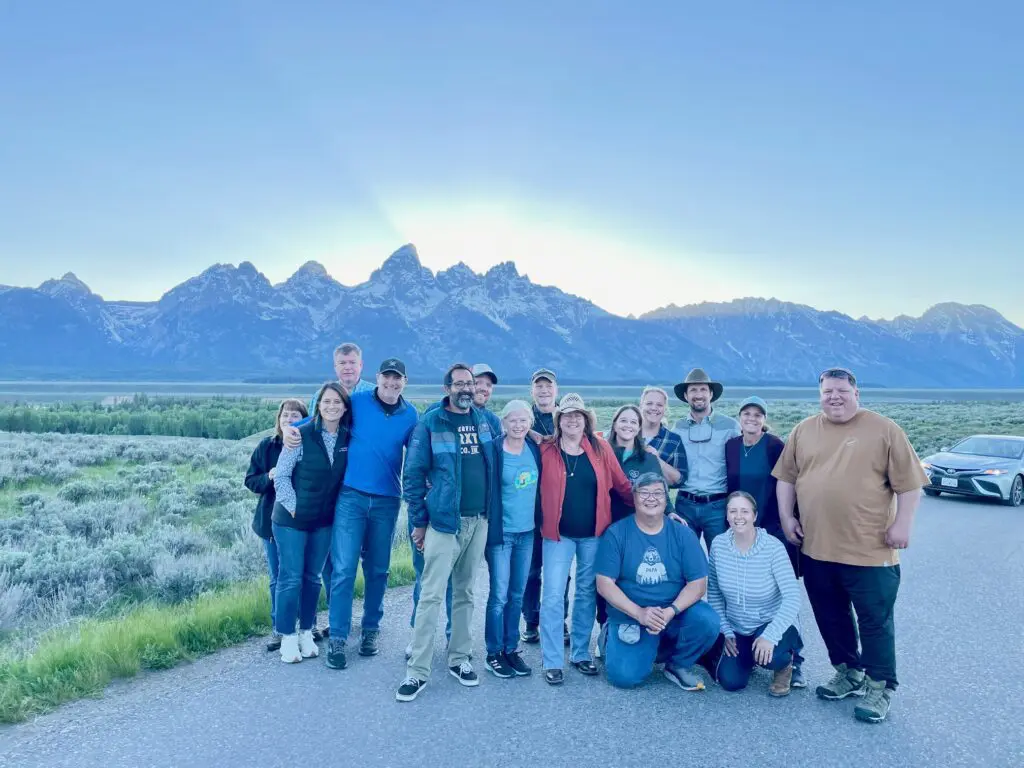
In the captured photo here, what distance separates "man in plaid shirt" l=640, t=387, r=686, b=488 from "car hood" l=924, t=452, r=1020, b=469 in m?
10.2

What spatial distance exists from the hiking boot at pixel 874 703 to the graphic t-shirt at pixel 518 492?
2.29 metres

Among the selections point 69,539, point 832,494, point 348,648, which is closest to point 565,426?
point 832,494

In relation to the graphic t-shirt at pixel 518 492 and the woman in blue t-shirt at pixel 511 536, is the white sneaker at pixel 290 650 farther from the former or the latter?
the graphic t-shirt at pixel 518 492

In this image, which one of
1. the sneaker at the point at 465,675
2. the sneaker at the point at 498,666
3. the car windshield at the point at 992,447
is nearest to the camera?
the sneaker at the point at 465,675

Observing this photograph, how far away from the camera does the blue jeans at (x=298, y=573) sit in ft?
16.0

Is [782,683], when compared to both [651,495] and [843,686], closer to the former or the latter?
[843,686]

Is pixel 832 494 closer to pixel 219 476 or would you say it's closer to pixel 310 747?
pixel 310 747

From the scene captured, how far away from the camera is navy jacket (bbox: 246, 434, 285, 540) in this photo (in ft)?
17.2

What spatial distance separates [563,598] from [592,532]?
50 centimetres

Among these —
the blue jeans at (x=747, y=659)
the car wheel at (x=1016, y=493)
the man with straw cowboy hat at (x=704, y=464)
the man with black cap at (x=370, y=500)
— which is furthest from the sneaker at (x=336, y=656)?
the car wheel at (x=1016, y=493)

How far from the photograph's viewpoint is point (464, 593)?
481 cm

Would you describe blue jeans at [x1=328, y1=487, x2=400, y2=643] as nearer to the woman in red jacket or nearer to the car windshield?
the woman in red jacket

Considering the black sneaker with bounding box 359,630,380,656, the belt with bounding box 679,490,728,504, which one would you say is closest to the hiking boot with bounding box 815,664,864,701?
the belt with bounding box 679,490,728,504

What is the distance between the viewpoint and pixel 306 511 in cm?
489
